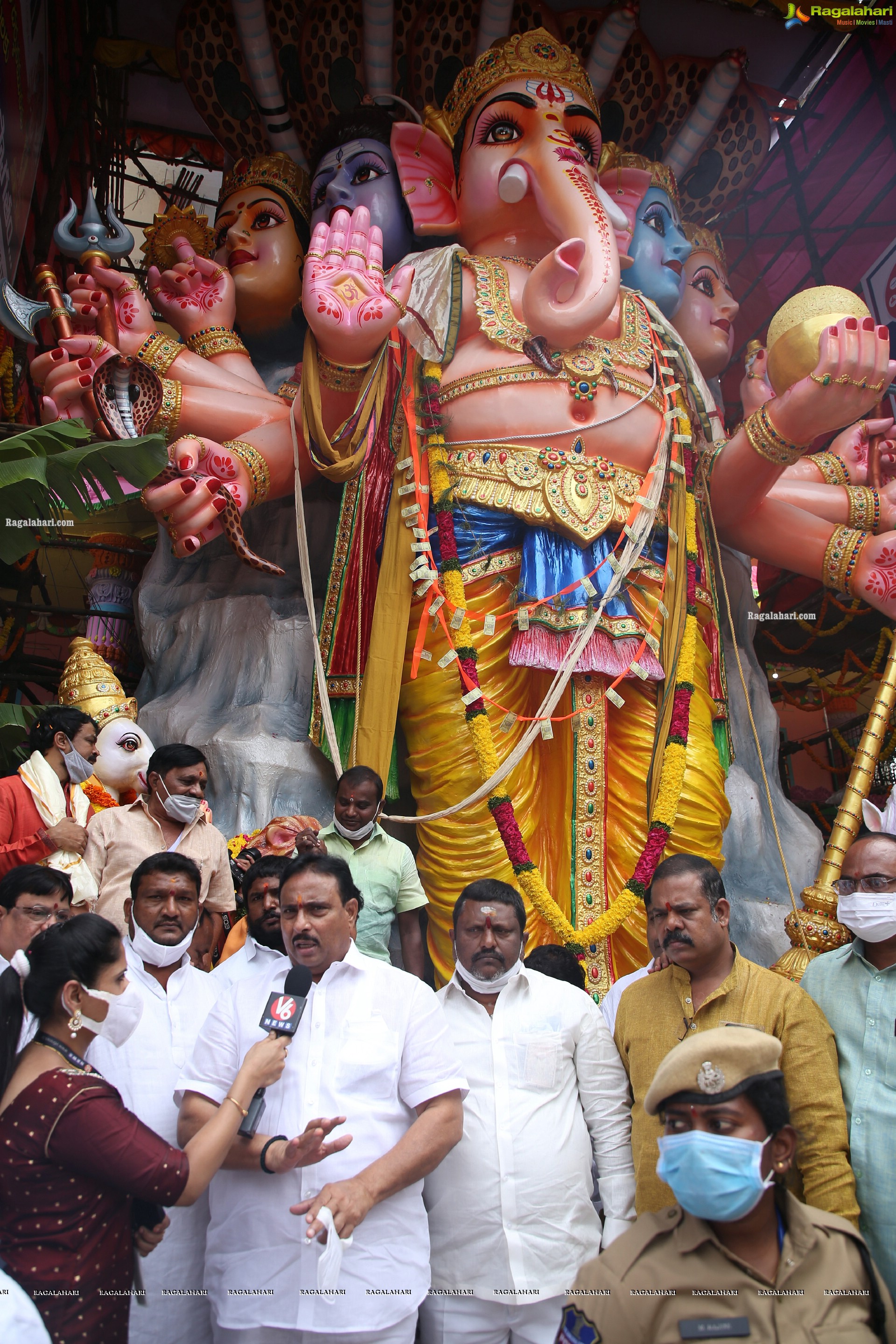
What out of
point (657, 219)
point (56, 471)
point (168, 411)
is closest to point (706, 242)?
point (657, 219)

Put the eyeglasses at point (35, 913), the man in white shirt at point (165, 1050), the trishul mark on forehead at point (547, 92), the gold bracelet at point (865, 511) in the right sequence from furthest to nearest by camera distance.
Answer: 1. the gold bracelet at point (865, 511)
2. the trishul mark on forehead at point (547, 92)
3. the eyeglasses at point (35, 913)
4. the man in white shirt at point (165, 1050)

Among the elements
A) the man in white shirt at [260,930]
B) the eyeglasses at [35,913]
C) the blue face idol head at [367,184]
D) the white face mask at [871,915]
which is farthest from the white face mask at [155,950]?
the blue face idol head at [367,184]

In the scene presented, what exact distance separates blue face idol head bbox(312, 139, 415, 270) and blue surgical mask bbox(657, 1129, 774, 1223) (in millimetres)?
5103

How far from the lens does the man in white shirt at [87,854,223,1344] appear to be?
238cm

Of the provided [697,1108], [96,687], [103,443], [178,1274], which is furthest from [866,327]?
[178,1274]

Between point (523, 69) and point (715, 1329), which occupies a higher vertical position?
point (523, 69)

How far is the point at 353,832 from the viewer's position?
4094 millimetres

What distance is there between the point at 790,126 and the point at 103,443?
5486 mm

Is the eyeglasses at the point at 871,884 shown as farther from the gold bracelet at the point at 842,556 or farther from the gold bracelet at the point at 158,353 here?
the gold bracelet at the point at 158,353

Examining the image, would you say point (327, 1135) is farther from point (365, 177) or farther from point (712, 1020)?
point (365, 177)

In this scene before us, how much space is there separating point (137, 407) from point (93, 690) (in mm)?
1213

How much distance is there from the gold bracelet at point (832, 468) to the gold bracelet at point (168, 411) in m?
3.16

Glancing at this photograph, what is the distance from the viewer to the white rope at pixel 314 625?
16.3 feet

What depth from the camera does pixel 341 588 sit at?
5.40m
